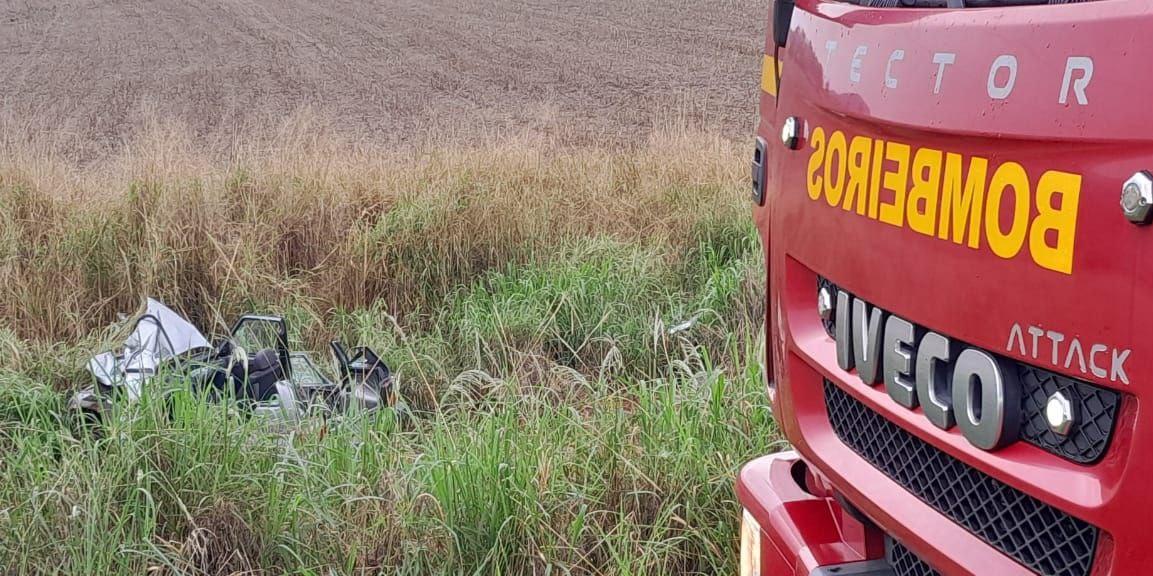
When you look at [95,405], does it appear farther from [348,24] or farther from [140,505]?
[348,24]

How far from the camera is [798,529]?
6.26 ft

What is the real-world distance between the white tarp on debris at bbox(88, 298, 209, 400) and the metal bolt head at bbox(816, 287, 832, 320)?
87.2 inches

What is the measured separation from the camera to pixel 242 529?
2867 mm

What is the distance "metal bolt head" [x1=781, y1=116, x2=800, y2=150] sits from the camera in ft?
5.96

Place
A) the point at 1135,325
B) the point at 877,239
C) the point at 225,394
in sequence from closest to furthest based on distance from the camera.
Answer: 1. the point at 1135,325
2. the point at 877,239
3. the point at 225,394

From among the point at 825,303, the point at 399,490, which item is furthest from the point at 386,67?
the point at 825,303

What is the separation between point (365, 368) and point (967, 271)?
10.3 ft

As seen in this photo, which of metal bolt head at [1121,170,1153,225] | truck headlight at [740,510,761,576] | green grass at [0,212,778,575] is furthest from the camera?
green grass at [0,212,778,575]

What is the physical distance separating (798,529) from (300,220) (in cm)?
471

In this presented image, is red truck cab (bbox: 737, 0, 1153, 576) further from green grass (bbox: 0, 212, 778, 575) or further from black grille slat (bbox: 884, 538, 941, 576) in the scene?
green grass (bbox: 0, 212, 778, 575)

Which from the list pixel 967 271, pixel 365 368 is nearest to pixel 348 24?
pixel 365 368

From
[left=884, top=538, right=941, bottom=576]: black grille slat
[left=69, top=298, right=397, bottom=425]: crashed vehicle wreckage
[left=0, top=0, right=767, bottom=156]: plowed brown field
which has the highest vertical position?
[left=884, top=538, right=941, bottom=576]: black grille slat

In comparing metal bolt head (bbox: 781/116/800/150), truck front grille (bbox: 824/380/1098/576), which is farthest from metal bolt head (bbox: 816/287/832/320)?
metal bolt head (bbox: 781/116/800/150)

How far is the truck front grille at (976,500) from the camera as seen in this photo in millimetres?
1281
